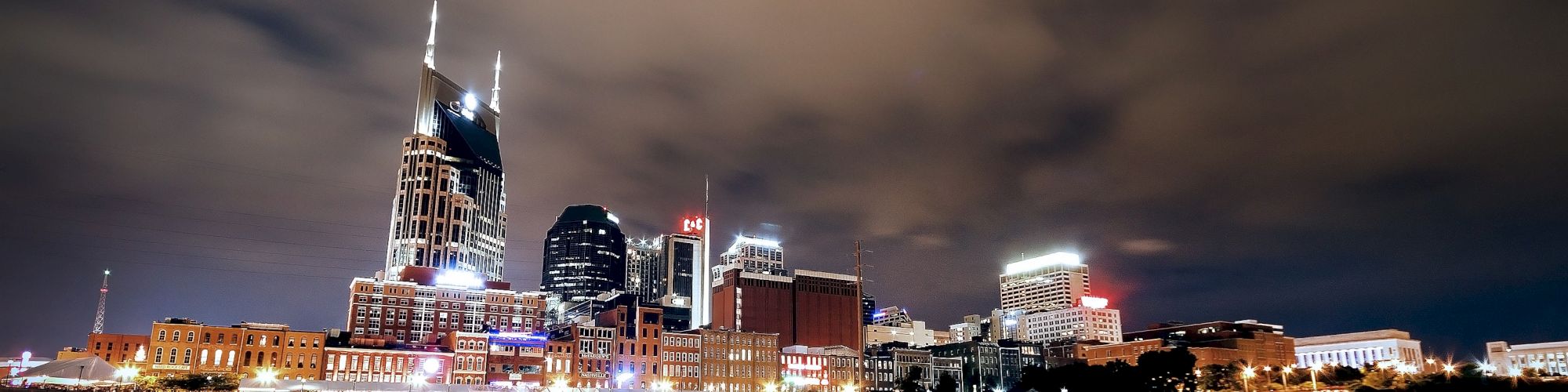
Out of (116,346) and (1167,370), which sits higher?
(116,346)

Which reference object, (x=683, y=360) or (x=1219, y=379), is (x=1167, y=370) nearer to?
(x=1219, y=379)

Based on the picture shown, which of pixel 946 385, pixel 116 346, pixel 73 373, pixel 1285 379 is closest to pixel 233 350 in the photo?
pixel 116 346

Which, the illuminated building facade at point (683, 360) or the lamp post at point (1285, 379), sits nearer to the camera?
the lamp post at point (1285, 379)

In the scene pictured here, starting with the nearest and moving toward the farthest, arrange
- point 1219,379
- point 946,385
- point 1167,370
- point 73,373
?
1. point 73,373
2. point 1167,370
3. point 1219,379
4. point 946,385

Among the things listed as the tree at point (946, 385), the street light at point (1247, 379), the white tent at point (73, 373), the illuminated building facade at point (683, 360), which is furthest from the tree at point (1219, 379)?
the white tent at point (73, 373)

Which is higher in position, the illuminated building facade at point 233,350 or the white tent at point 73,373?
the illuminated building facade at point 233,350

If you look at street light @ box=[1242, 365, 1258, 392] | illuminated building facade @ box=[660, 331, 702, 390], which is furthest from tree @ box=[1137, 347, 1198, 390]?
illuminated building facade @ box=[660, 331, 702, 390]

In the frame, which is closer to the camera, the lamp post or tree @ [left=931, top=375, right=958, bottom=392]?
the lamp post

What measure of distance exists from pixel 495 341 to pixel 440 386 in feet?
174

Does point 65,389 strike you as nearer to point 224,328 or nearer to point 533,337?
point 224,328

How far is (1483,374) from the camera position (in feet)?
401

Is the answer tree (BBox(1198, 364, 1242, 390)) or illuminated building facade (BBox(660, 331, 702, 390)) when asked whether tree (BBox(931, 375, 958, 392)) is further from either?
illuminated building facade (BBox(660, 331, 702, 390))

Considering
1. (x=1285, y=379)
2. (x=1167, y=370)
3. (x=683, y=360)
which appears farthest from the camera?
(x=683, y=360)

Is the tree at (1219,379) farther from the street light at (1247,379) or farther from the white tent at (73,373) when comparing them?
the white tent at (73,373)
